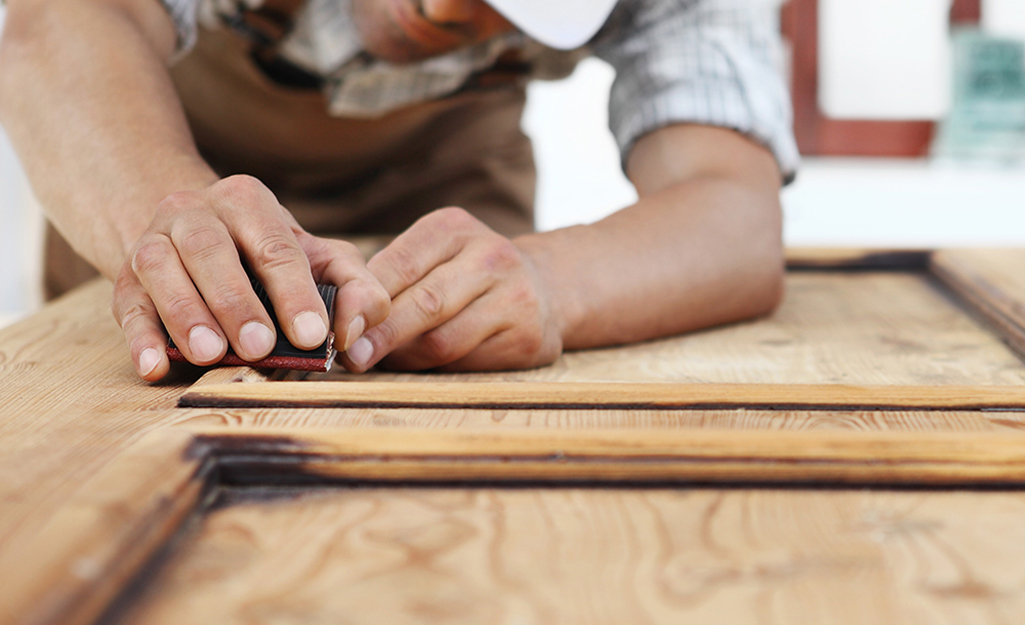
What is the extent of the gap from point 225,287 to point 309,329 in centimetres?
6

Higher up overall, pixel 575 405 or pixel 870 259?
pixel 575 405

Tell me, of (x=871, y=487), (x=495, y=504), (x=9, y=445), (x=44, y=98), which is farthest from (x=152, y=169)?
(x=871, y=487)

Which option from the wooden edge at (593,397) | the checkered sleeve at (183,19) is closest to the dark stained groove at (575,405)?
the wooden edge at (593,397)

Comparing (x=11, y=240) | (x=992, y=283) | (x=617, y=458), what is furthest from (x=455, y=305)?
(x=11, y=240)

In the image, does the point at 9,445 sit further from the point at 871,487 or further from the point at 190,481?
the point at 871,487

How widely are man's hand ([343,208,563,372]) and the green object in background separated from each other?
8.17ft

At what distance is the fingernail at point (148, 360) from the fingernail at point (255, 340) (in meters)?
0.06

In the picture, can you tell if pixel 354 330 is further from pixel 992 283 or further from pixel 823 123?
pixel 823 123

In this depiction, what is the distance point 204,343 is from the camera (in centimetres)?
50

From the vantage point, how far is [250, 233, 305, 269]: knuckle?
0.50 metres

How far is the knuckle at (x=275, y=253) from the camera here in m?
0.50

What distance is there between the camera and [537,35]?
0.70 metres

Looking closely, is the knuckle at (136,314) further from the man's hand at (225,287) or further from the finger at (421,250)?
the finger at (421,250)

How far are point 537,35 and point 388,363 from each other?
1.06 feet
